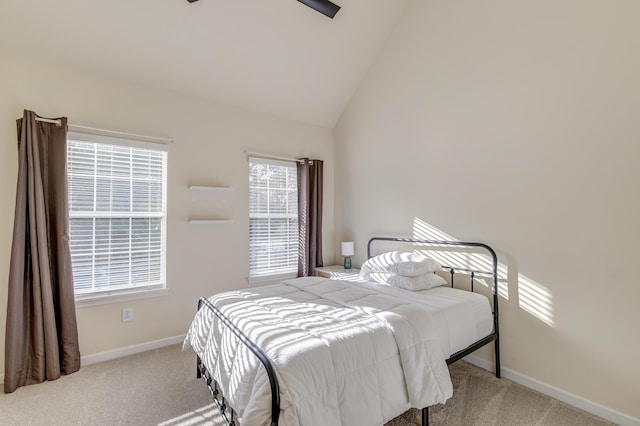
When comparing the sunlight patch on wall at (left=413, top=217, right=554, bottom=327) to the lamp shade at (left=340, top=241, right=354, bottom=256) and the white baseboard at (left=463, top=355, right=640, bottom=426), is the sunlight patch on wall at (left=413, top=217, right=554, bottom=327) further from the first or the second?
the lamp shade at (left=340, top=241, right=354, bottom=256)

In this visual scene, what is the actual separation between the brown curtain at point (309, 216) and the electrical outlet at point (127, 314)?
199cm

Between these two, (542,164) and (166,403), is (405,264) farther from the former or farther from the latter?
(166,403)

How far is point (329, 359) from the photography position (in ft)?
4.96

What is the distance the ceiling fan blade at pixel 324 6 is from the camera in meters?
2.85

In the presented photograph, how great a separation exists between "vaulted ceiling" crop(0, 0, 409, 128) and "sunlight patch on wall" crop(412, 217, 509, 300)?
86.7 inches

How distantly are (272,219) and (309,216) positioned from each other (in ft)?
1.70

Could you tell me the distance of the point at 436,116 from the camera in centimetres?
319

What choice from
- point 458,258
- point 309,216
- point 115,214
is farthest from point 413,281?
point 115,214

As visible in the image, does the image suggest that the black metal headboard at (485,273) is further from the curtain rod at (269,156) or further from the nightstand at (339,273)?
the curtain rod at (269,156)

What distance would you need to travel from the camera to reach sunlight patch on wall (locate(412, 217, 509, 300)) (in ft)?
8.73

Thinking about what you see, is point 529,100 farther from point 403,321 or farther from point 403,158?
point 403,321

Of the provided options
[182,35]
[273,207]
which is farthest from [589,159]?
[182,35]

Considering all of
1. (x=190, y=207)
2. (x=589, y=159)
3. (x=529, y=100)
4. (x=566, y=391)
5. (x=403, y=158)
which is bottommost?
(x=566, y=391)

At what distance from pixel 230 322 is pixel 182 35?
2718mm
